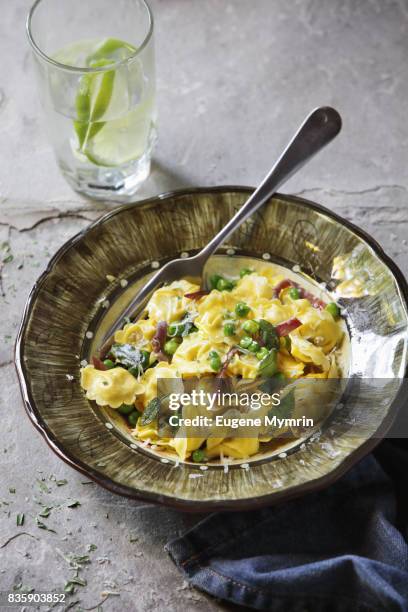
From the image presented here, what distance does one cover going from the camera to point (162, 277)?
394 cm

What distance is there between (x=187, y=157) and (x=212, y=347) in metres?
1.79

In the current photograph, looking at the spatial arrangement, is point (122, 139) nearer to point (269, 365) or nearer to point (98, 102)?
point (98, 102)

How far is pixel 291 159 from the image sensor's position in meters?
4.03

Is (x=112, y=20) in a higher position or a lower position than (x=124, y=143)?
higher

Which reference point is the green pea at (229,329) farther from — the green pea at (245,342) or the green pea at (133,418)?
the green pea at (133,418)

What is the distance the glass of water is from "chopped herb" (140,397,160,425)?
1.57m

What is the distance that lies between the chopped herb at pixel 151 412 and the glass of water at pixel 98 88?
5.14 feet

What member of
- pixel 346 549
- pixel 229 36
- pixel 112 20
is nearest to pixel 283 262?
pixel 346 549

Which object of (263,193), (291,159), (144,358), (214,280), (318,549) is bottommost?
(318,549)

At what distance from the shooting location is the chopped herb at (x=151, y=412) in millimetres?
3469

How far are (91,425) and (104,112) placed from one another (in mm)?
1689

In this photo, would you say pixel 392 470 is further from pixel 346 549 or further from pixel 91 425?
pixel 91 425

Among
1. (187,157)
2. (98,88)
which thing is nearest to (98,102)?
(98,88)

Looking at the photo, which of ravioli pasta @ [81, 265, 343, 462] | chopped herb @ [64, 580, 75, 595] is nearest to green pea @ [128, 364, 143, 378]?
ravioli pasta @ [81, 265, 343, 462]
